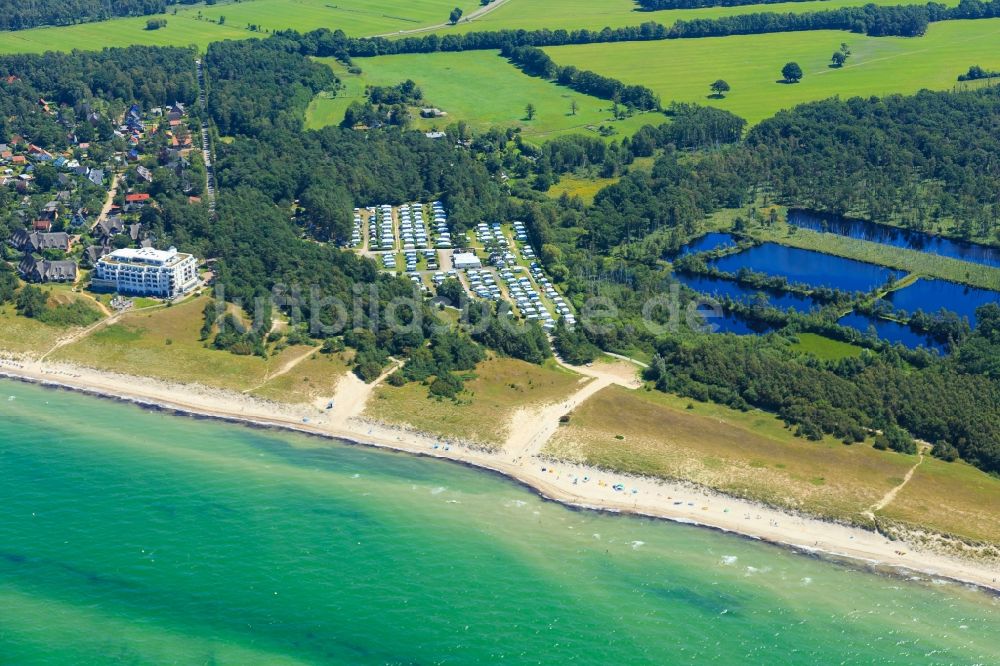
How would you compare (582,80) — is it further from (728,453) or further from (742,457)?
(742,457)

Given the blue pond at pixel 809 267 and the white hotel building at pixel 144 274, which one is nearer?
the white hotel building at pixel 144 274

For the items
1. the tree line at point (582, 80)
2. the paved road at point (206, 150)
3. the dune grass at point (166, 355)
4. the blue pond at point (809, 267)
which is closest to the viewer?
the dune grass at point (166, 355)

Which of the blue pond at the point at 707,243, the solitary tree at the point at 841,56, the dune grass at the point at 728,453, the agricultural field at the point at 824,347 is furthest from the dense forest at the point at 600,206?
the solitary tree at the point at 841,56

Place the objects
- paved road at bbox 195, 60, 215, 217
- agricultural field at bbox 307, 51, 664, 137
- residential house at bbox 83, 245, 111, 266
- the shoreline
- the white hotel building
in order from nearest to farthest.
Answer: the shoreline, the white hotel building, residential house at bbox 83, 245, 111, 266, paved road at bbox 195, 60, 215, 217, agricultural field at bbox 307, 51, 664, 137

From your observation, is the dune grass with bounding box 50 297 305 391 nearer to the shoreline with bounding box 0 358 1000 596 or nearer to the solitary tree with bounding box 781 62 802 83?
the shoreline with bounding box 0 358 1000 596

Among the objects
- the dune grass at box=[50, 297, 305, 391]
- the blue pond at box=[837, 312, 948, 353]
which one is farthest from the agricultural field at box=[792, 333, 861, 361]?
the dune grass at box=[50, 297, 305, 391]

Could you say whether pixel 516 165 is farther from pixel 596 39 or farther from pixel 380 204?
pixel 596 39

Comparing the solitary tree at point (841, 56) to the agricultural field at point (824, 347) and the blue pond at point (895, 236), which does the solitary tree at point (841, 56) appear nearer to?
the blue pond at point (895, 236)
